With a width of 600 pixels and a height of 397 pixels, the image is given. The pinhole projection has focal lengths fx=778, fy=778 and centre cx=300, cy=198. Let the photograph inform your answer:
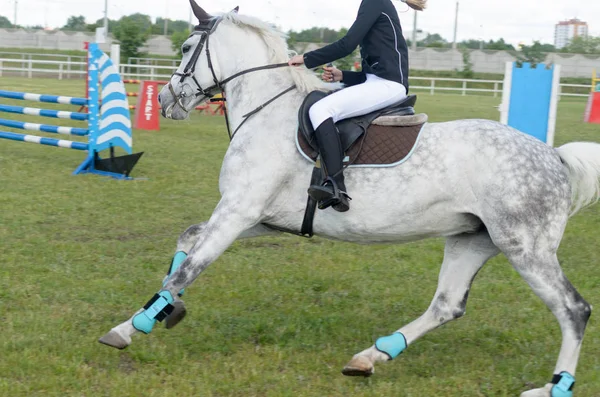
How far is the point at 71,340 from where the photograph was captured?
5.62 metres

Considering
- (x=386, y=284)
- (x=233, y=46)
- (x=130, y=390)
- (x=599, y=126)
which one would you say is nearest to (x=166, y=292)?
(x=130, y=390)

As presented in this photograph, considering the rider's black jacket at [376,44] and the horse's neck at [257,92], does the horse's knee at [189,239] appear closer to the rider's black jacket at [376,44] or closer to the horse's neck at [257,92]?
the horse's neck at [257,92]

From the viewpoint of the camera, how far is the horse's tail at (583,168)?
5355mm

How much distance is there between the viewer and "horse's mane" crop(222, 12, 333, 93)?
5.87 metres

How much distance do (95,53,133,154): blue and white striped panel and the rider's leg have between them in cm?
788

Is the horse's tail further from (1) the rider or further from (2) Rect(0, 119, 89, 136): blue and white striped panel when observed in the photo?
(2) Rect(0, 119, 89, 136): blue and white striped panel

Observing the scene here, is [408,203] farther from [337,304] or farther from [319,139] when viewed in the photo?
[337,304]

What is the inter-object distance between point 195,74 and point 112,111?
713 cm

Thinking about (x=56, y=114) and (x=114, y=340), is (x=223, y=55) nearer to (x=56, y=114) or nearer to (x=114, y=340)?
(x=114, y=340)

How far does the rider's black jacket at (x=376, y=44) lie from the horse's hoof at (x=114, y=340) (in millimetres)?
2338

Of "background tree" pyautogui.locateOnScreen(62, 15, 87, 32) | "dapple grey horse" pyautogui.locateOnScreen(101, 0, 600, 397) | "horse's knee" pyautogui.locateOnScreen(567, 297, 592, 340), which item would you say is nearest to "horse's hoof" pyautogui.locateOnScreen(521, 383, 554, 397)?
"dapple grey horse" pyautogui.locateOnScreen(101, 0, 600, 397)

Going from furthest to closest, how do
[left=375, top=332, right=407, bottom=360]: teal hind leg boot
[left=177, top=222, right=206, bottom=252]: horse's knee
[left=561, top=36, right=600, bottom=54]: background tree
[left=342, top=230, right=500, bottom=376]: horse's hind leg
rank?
[left=561, top=36, right=600, bottom=54]: background tree, [left=177, top=222, right=206, bottom=252]: horse's knee, [left=342, top=230, right=500, bottom=376]: horse's hind leg, [left=375, top=332, right=407, bottom=360]: teal hind leg boot

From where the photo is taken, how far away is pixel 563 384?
4.98m

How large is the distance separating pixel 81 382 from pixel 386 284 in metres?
3.39
